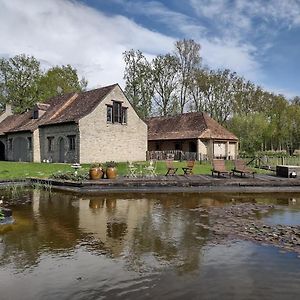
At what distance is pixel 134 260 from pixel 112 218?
4.02 m

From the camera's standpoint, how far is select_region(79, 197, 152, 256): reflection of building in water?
7.99m

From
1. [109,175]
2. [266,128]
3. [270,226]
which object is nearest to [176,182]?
[109,175]

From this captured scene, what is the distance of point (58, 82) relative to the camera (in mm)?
56062

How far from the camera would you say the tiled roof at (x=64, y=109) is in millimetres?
31562

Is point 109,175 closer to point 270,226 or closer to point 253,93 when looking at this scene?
point 270,226

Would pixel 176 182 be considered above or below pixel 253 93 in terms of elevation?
below

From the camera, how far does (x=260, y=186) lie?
56.6 ft

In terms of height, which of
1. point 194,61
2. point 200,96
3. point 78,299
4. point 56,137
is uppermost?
point 194,61

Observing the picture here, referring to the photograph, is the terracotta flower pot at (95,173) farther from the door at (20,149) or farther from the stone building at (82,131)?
the door at (20,149)

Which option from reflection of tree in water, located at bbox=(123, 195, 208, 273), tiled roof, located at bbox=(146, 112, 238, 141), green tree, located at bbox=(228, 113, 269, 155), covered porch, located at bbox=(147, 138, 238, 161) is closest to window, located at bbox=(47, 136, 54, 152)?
covered porch, located at bbox=(147, 138, 238, 161)

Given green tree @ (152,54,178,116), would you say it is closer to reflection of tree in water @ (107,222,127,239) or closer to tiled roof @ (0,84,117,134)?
tiled roof @ (0,84,117,134)

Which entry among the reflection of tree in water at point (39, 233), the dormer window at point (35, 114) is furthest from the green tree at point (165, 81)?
the reflection of tree in water at point (39, 233)

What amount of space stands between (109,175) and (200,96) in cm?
3535

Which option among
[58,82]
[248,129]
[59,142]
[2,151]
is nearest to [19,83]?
[58,82]
